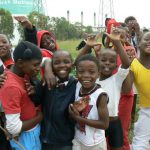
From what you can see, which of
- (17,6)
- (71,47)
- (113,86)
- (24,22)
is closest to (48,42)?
(24,22)

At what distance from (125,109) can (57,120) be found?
1158mm

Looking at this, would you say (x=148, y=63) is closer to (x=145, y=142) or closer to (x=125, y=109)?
(x=125, y=109)

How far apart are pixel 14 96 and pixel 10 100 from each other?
0.14 ft

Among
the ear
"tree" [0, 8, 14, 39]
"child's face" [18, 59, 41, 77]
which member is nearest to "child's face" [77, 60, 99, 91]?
"child's face" [18, 59, 41, 77]

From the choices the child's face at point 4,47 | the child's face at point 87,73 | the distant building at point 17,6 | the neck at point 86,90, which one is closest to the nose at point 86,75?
the child's face at point 87,73

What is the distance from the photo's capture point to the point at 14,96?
8.61ft

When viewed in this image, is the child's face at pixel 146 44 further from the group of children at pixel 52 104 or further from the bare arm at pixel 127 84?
the group of children at pixel 52 104

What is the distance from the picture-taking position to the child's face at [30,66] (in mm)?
2729

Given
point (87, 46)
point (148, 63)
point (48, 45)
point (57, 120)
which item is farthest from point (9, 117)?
point (148, 63)

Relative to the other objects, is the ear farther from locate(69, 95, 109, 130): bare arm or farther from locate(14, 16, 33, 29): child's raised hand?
locate(14, 16, 33, 29): child's raised hand

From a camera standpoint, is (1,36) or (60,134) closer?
(60,134)

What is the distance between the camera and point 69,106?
284 cm

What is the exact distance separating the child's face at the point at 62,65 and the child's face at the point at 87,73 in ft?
0.35

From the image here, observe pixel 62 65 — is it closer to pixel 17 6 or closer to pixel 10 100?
pixel 10 100
